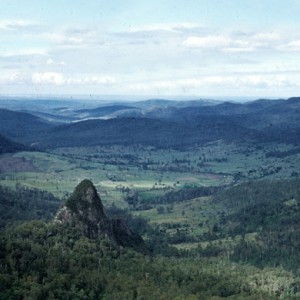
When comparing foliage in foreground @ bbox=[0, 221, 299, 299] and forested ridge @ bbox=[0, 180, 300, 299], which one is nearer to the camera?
foliage in foreground @ bbox=[0, 221, 299, 299]

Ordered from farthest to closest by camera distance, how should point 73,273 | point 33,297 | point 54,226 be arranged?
1. point 54,226
2. point 73,273
3. point 33,297

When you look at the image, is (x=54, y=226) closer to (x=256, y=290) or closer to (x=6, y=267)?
(x=6, y=267)

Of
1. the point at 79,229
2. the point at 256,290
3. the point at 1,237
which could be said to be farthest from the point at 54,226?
the point at 256,290

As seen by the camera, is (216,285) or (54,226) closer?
(216,285)

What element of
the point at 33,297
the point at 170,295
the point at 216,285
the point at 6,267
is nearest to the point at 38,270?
the point at 6,267

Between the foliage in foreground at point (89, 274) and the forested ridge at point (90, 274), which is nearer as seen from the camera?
the foliage in foreground at point (89, 274)

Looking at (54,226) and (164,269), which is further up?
(54,226)

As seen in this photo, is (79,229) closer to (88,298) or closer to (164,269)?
(164,269)

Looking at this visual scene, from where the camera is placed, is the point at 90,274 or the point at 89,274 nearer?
the point at 89,274

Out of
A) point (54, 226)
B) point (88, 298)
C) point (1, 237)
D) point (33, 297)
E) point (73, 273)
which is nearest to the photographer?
point (33, 297)
